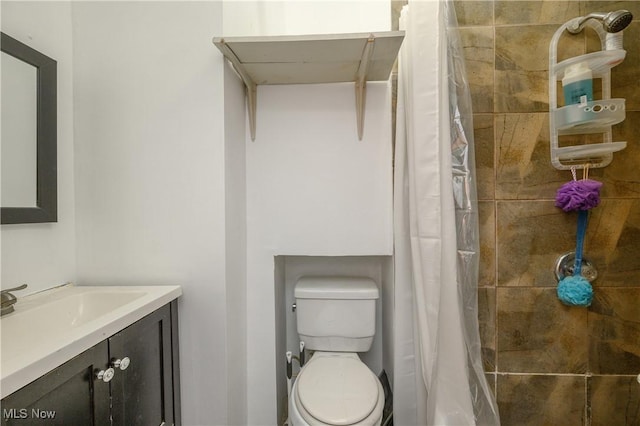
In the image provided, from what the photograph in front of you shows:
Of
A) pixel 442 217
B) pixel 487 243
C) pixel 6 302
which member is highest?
pixel 442 217

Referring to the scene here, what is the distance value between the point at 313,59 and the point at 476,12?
2.68ft

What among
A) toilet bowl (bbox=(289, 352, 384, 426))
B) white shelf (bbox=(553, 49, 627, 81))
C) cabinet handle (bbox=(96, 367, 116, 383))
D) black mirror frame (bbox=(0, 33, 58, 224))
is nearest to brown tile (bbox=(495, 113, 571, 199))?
white shelf (bbox=(553, 49, 627, 81))

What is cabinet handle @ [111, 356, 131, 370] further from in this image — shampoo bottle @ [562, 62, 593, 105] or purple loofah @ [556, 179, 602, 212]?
shampoo bottle @ [562, 62, 593, 105]

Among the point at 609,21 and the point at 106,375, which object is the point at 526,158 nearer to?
the point at 609,21

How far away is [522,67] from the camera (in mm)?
1378

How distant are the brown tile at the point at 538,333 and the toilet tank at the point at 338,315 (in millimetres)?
610

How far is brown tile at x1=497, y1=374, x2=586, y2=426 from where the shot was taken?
4.58 feet

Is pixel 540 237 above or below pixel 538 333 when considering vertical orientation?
above

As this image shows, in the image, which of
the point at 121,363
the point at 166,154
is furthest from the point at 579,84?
the point at 121,363

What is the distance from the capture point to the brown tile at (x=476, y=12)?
1.38 metres

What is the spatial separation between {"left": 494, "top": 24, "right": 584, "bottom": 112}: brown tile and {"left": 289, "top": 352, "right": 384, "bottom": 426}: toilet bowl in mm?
1374

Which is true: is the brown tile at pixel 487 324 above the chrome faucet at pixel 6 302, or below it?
below

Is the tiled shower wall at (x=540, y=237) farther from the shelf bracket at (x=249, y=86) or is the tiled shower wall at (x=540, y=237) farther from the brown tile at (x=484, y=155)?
the shelf bracket at (x=249, y=86)

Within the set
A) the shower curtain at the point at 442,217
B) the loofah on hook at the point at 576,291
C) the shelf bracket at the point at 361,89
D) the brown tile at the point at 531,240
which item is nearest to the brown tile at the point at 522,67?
the shower curtain at the point at 442,217
